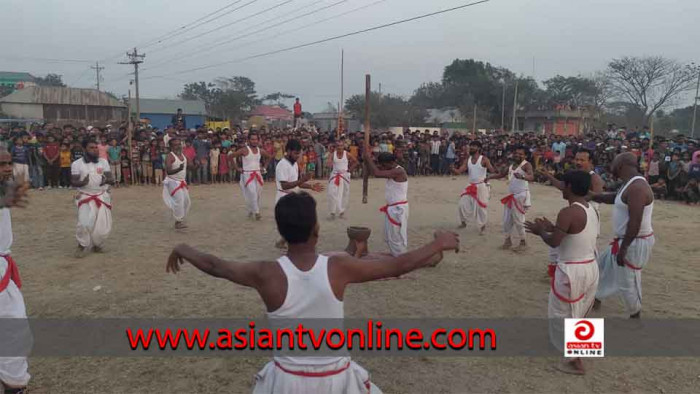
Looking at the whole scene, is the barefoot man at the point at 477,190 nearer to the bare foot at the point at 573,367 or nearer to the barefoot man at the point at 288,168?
the barefoot man at the point at 288,168

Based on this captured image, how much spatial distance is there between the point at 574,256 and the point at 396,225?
323 cm

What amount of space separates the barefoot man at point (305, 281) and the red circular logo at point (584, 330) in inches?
110

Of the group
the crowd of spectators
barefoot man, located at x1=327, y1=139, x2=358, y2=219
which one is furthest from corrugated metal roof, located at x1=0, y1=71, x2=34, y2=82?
barefoot man, located at x1=327, y1=139, x2=358, y2=219

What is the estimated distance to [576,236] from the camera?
4.45 m

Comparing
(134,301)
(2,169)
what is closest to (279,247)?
(134,301)

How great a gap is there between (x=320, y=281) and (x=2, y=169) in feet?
11.7

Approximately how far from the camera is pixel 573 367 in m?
4.36

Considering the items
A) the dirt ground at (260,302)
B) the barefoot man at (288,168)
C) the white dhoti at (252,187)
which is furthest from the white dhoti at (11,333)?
the white dhoti at (252,187)

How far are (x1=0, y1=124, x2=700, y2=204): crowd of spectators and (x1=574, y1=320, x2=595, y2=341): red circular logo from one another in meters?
7.85

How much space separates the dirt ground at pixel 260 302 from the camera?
4.16 meters

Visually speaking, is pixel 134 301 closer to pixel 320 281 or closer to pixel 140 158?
pixel 320 281

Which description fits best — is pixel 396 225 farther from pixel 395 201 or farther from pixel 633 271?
pixel 633 271

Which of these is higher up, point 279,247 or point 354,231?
point 354,231

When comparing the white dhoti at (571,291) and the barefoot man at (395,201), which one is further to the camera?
the barefoot man at (395,201)
